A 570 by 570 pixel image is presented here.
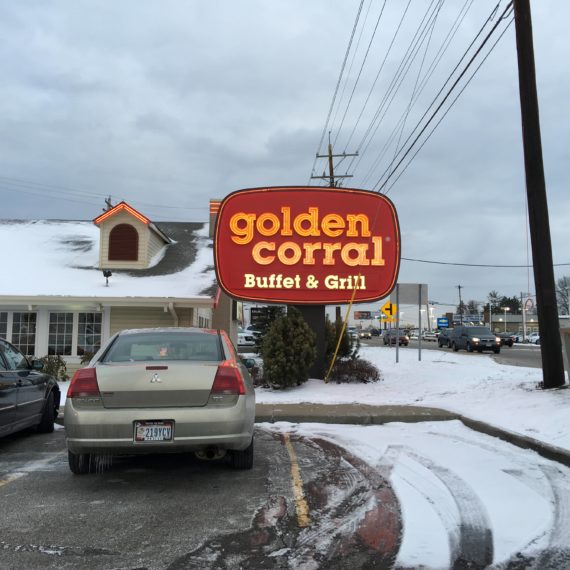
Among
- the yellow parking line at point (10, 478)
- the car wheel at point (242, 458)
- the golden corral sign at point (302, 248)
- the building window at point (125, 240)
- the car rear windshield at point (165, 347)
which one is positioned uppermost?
the building window at point (125, 240)

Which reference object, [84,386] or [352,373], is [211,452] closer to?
[84,386]

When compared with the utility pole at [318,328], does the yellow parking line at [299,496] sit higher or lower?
lower

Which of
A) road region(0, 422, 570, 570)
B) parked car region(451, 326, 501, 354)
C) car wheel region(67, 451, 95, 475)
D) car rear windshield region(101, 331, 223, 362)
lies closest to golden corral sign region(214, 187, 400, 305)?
road region(0, 422, 570, 570)

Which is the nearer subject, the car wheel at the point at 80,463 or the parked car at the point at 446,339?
the car wheel at the point at 80,463

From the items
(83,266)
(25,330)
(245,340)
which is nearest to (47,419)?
(25,330)

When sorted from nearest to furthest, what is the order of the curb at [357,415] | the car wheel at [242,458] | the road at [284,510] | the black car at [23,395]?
the road at [284,510] → the car wheel at [242,458] → the black car at [23,395] → the curb at [357,415]

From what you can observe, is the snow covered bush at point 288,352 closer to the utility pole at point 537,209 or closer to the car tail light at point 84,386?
the utility pole at point 537,209

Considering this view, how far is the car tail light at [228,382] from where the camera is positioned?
5.21 metres

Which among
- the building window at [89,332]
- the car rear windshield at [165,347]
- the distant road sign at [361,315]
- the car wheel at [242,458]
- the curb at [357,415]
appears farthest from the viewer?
the distant road sign at [361,315]

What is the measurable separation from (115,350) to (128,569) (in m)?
2.77

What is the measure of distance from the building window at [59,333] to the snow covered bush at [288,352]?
687 centimetres

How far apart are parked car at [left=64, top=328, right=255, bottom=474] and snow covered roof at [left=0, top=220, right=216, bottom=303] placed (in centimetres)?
1000

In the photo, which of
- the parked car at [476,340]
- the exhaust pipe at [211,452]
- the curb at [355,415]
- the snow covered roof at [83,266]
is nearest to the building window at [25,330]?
the snow covered roof at [83,266]

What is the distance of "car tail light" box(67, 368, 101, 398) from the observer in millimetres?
5121
